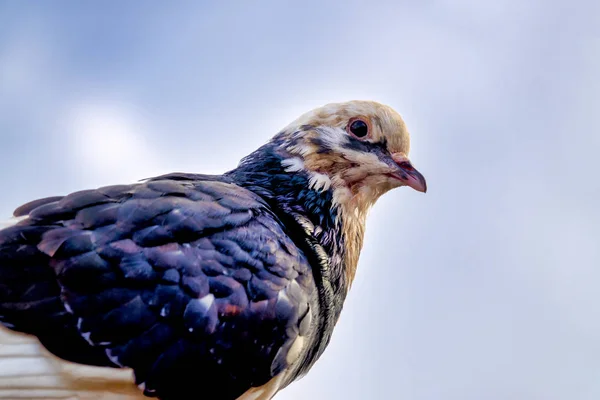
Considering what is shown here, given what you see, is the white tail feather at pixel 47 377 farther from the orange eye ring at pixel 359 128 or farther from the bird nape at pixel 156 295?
the orange eye ring at pixel 359 128

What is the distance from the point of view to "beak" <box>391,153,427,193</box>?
4.48 metres

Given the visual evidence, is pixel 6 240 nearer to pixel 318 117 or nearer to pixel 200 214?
pixel 200 214

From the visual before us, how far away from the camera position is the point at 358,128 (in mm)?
4551

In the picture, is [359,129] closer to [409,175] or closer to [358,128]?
[358,128]

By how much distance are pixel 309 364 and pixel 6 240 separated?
6.63ft

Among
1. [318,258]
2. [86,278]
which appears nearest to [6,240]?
[86,278]

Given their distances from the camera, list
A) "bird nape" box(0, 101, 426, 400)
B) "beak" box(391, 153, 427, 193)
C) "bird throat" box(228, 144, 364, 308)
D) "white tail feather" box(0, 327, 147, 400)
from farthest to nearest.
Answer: "beak" box(391, 153, 427, 193), "bird throat" box(228, 144, 364, 308), "bird nape" box(0, 101, 426, 400), "white tail feather" box(0, 327, 147, 400)

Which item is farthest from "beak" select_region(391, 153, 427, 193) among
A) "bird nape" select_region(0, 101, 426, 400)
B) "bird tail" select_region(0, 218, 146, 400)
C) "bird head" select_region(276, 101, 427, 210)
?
"bird tail" select_region(0, 218, 146, 400)

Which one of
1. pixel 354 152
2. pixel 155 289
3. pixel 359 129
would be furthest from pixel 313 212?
pixel 155 289

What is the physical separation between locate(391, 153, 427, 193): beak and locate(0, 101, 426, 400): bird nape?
1.02m

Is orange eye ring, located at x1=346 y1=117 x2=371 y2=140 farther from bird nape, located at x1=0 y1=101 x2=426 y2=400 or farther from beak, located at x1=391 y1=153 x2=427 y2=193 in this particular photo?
bird nape, located at x1=0 y1=101 x2=426 y2=400

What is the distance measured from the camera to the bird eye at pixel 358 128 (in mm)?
4547

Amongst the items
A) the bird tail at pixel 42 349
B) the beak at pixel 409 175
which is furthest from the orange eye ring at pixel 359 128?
the bird tail at pixel 42 349

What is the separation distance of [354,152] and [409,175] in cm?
44
